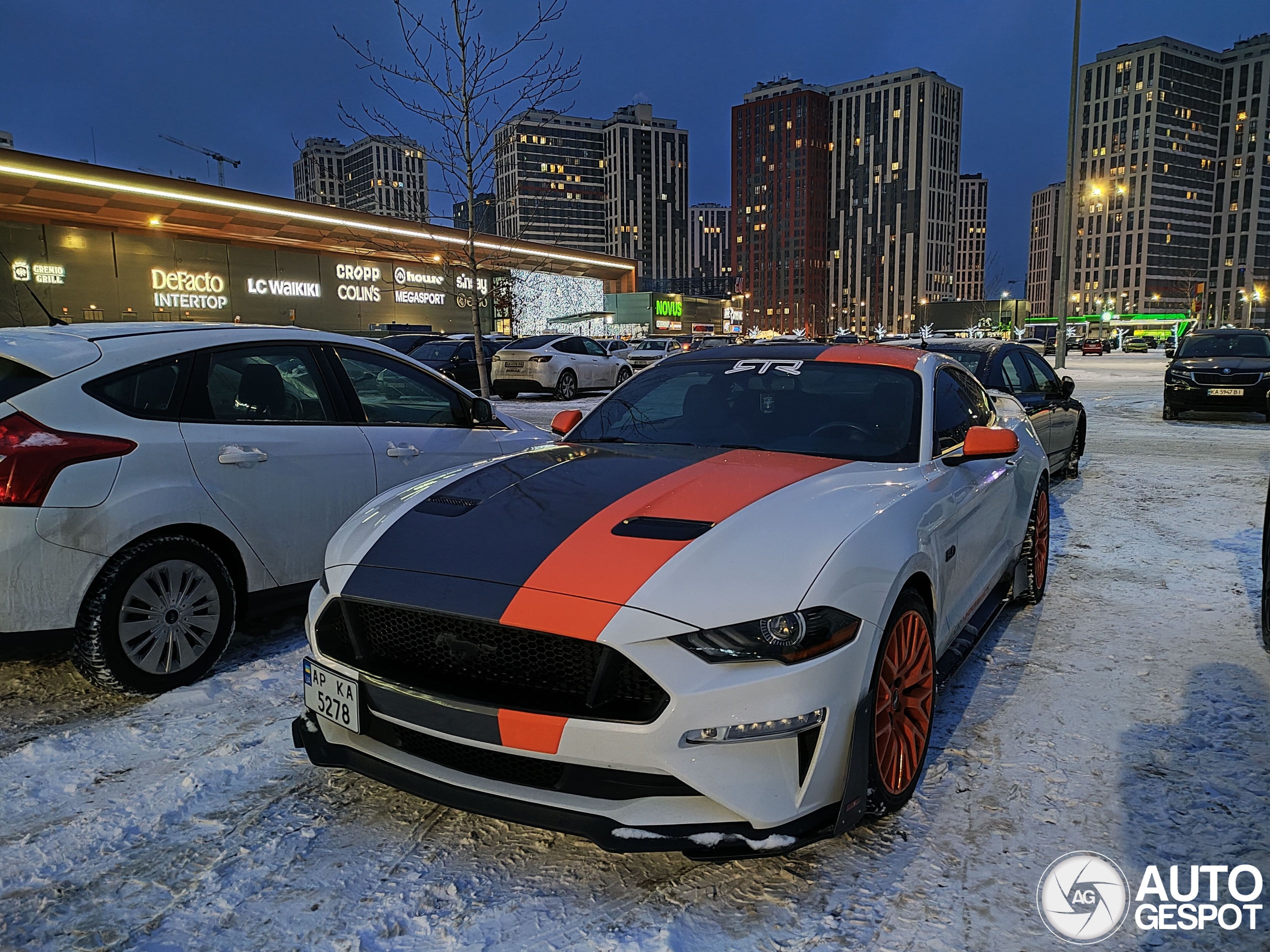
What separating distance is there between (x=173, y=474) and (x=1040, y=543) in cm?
468

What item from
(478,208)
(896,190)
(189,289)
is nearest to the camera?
(478,208)

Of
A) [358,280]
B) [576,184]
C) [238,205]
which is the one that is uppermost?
[576,184]

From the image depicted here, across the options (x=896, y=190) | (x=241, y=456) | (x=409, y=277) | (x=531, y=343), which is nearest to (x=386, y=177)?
(x=531, y=343)

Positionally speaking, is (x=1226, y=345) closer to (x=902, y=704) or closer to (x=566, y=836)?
(x=902, y=704)

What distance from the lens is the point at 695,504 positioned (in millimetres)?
2666

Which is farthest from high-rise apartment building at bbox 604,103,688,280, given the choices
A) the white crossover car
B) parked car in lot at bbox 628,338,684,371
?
the white crossover car

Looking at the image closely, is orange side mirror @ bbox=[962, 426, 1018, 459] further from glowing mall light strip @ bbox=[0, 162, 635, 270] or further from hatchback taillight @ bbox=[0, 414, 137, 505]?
glowing mall light strip @ bbox=[0, 162, 635, 270]

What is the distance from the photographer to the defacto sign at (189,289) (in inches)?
1356

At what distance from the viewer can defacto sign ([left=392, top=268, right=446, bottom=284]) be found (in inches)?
1714

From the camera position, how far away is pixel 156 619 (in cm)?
362

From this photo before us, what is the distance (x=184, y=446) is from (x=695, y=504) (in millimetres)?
2405

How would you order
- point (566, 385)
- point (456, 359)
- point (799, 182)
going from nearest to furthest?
point (456, 359), point (566, 385), point (799, 182)

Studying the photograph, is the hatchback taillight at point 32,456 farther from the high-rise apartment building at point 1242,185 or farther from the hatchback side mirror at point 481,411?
the high-rise apartment building at point 1242,185

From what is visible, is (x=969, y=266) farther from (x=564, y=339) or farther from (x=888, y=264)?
(x=564, y=339)
